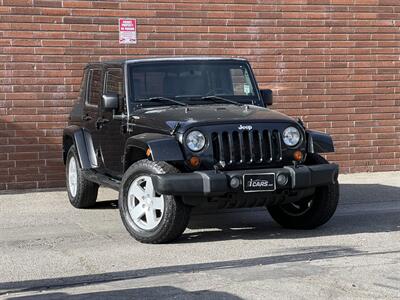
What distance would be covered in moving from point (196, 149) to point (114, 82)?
6.27ft

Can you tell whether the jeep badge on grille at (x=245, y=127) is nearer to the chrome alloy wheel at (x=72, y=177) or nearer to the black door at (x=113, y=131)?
the black door at (x=113, y=131)

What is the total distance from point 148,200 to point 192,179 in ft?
2.04

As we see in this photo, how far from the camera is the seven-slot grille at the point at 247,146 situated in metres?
7.35

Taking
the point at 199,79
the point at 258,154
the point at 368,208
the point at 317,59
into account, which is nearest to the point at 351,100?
the point at 317,59

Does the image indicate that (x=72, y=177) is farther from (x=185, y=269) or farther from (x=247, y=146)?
(x=185, y=269)

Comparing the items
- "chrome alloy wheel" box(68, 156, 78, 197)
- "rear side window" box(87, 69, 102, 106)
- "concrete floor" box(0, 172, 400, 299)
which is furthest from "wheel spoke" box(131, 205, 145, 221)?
"chrome alloy wheel" box(68, 156, 78, 197)

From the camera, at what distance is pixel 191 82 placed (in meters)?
8.52

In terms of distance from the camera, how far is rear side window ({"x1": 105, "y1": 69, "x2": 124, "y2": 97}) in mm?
8484

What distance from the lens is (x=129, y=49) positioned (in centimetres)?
1136

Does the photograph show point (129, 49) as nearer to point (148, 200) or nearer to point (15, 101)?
point (15, 101)

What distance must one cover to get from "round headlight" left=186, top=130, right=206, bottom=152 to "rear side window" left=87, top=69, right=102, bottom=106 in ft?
7.09

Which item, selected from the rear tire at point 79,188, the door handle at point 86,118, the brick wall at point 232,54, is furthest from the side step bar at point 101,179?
the brick wall at point 232,54

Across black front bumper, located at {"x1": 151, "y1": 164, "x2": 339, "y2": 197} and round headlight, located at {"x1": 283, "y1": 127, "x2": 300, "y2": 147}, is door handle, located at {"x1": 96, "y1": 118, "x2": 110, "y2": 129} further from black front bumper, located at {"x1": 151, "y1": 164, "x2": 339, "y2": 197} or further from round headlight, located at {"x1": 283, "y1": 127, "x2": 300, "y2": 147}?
round headlight, located at {"x1": 283, "y1": 127, "x2": 300, "y2": 147}

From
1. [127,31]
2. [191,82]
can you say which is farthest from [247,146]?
[127,31]
